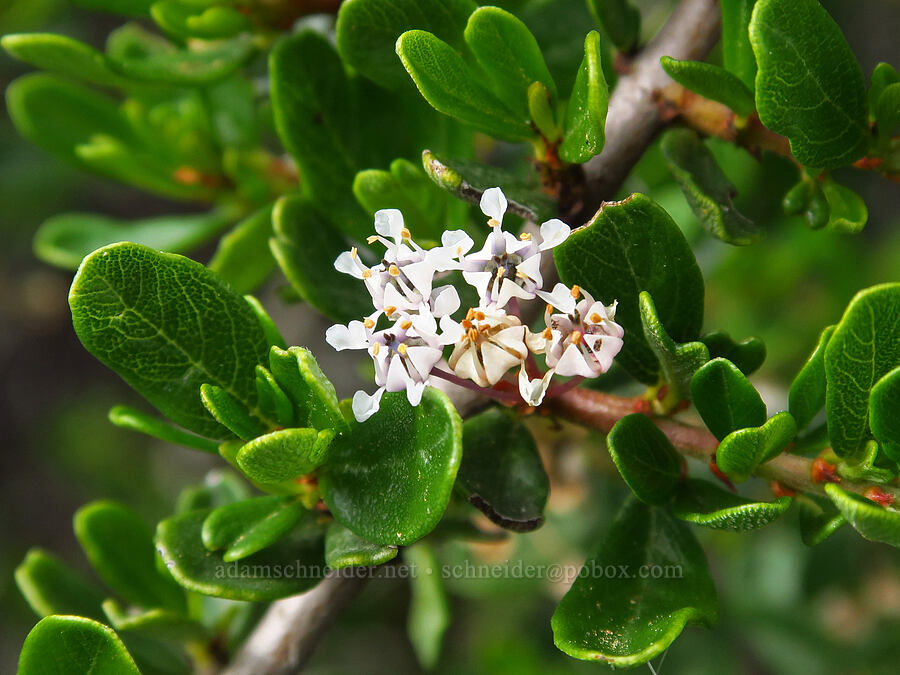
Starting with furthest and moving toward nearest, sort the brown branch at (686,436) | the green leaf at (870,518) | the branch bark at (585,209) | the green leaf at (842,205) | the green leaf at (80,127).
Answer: the green leaf at (80,127)
the branch bark at (585,209)
the green leaf at (842,205)
the brown branch at (686,436)
the green leaf at (870,518)

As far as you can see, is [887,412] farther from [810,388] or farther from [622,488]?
[622,488]

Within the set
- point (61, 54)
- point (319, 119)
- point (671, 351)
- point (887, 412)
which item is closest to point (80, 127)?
point (61, 54)

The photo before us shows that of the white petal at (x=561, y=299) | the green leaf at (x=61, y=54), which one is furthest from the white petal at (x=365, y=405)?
the green leaf at (x=61, y=54)

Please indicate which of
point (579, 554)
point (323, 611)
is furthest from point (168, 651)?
point (579, 554)

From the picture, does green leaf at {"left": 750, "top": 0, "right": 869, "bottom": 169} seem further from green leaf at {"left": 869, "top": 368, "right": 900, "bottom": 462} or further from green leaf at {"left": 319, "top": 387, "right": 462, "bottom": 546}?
green leaf at {"left": 319, "top": 387, "right": 462, "bottom": 546}

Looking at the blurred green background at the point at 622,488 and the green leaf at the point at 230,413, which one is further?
the blurred green background at the point at 622,488

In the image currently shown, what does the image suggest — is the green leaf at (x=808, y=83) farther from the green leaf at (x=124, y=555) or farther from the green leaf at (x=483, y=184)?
the green leaf at (x=124, y=555)
